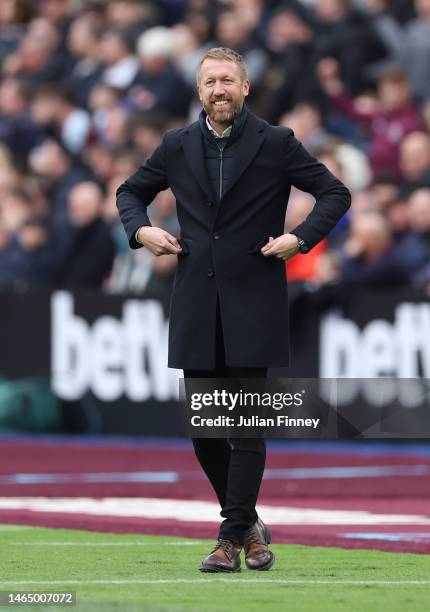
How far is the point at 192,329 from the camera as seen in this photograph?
24.7 feet

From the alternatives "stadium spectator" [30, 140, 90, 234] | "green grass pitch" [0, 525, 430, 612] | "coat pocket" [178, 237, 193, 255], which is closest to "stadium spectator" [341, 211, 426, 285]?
"stadium spectator" [30, 140, 90, 234]

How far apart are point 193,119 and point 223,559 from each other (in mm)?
11526

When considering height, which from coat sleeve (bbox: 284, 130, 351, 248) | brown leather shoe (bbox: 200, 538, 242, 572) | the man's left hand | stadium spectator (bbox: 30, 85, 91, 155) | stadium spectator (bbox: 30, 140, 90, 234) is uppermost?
stadium spectator (bbox: 30, 85, 91, 155)

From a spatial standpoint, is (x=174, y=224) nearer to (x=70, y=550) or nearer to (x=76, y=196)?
(x=76, y=196)

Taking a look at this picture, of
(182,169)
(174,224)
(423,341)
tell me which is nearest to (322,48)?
(174,224)

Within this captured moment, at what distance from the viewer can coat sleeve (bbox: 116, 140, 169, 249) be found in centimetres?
775

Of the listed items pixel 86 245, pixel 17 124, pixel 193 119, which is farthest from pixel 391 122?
pixel 17 124

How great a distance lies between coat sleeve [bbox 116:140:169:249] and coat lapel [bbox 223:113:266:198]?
14.4 inches

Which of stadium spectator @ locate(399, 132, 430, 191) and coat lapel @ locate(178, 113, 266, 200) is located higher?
stadium spectator @ locate(399, 132, 430, 191)

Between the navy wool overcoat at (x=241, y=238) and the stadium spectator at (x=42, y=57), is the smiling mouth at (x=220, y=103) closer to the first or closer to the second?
the navy wool overcoat at (x=241, y=238)

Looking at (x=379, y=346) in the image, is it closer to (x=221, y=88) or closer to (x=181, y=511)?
(x=181, y=511)

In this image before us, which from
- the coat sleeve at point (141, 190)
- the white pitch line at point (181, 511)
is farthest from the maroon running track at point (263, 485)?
the coat sleeve at point (141, 190)

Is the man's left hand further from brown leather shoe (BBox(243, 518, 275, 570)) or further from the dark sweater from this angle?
brown leather shoe (BBox(243, 518, 275, 570))

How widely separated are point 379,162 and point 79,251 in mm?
3170
